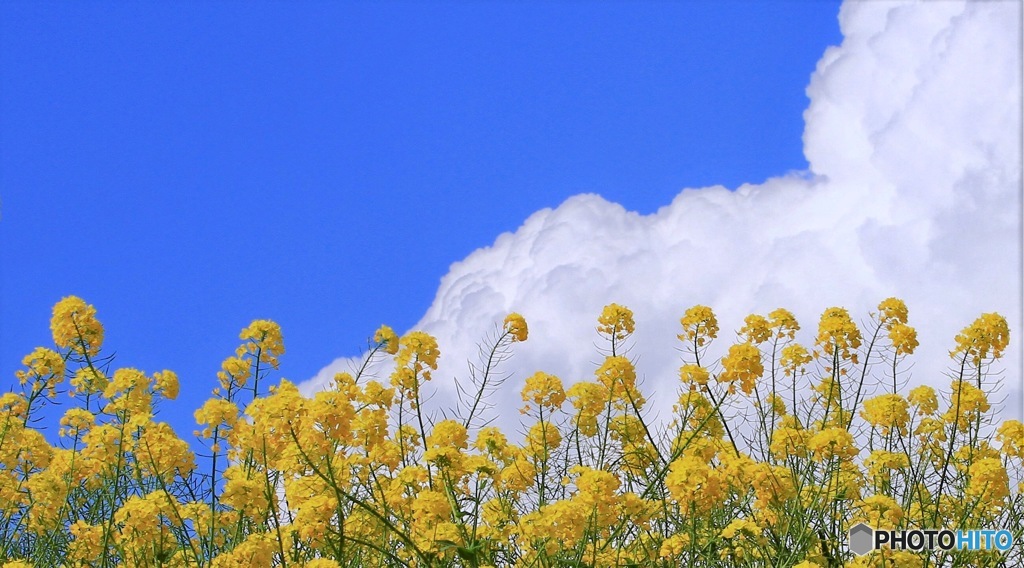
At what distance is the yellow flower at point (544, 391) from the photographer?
554 centimetres

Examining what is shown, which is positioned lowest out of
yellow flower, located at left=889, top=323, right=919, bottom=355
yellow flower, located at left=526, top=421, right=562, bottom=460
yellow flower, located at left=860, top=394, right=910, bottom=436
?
yellow flower, located at left=526, top=421, right=562, bottom=460

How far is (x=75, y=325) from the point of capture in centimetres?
569

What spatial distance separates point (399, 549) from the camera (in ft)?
15.9

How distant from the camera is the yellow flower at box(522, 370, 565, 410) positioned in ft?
18.2

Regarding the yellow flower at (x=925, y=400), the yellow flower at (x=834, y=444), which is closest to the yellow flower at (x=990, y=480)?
the yellow flower at (x=925, y=400)

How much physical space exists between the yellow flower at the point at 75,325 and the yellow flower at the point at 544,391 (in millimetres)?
2262

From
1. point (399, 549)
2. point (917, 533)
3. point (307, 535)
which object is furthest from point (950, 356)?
point (307, 535)

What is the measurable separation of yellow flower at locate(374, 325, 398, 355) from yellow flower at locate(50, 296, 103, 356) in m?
1.51

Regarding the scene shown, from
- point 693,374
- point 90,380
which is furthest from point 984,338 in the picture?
point 90,380

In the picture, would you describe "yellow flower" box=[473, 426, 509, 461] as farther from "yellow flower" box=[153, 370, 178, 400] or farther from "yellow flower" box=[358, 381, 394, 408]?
"yellow flower" box=[153, 370, 178, 400]

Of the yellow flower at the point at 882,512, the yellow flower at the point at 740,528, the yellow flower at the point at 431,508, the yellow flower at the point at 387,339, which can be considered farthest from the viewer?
the yellow flower at the point at 387,339

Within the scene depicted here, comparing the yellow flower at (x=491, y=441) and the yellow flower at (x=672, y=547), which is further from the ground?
the yellow flower at (x=491, y=441)

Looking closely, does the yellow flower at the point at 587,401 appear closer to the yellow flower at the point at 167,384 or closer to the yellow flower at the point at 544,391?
the yellow flower at the point at 544,391

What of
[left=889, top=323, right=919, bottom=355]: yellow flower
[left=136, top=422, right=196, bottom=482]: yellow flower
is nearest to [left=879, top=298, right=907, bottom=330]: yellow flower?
[left=889, top=323, right=919, bottom=355]: yellow flower
